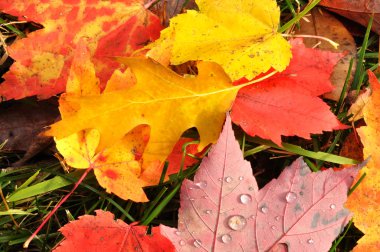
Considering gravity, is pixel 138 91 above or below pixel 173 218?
above

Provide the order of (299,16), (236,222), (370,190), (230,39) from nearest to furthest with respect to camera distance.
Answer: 1. (236,222)
2. (370,190)
3. (230,39)
4. (299,16)

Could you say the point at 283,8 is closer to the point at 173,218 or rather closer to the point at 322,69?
the point at 322,69

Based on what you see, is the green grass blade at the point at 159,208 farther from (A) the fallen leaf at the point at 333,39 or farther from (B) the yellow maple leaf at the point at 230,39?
(A) the fallen leaf at the point at 333,39

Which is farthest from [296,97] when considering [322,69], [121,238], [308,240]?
[121,238]

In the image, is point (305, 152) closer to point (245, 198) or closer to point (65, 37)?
point (245, 198)

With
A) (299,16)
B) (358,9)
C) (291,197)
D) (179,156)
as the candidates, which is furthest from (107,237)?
(358,9)

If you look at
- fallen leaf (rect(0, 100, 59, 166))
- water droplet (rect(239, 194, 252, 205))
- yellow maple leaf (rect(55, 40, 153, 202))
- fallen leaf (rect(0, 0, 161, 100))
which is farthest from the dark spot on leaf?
fallen leaf (rect(0, 100, 59, 166))
